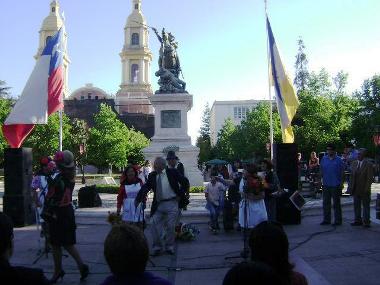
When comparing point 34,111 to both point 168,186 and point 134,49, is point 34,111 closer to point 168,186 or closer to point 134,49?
point 168,186

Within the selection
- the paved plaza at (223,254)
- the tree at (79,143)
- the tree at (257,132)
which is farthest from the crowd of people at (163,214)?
the tree at (257,132)

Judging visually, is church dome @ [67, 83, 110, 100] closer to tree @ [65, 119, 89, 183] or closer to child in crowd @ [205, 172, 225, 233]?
tree @ [65, 119, 89, 183]

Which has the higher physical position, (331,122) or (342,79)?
(342,79)

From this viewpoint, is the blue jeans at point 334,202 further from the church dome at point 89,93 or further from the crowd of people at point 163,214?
the church dome at point 89,93

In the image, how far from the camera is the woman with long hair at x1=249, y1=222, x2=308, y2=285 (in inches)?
120

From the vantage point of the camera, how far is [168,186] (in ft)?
31.4

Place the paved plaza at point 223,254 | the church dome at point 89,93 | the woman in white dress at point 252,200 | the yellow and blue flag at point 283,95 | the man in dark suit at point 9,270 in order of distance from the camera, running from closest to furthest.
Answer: the man in dark suit at point 9,270 < the paved plaza at point 223,254 < the woman in white dress at point 252,200 < the yellow and blue flag at point 283,95 < the church dome at point 89,93

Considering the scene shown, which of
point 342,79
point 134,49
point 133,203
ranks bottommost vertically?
point 133,203

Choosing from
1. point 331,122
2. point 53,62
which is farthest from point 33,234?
point 331,122

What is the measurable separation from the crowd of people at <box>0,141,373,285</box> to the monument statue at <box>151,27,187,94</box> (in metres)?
10.6

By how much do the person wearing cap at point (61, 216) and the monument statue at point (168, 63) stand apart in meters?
19.1

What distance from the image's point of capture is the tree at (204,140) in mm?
95938

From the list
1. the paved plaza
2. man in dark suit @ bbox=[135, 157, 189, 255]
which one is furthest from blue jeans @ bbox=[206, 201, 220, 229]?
man in dark suit @ bbox=[135, 157, 189, 255]

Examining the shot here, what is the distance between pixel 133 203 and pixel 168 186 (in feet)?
2.39
